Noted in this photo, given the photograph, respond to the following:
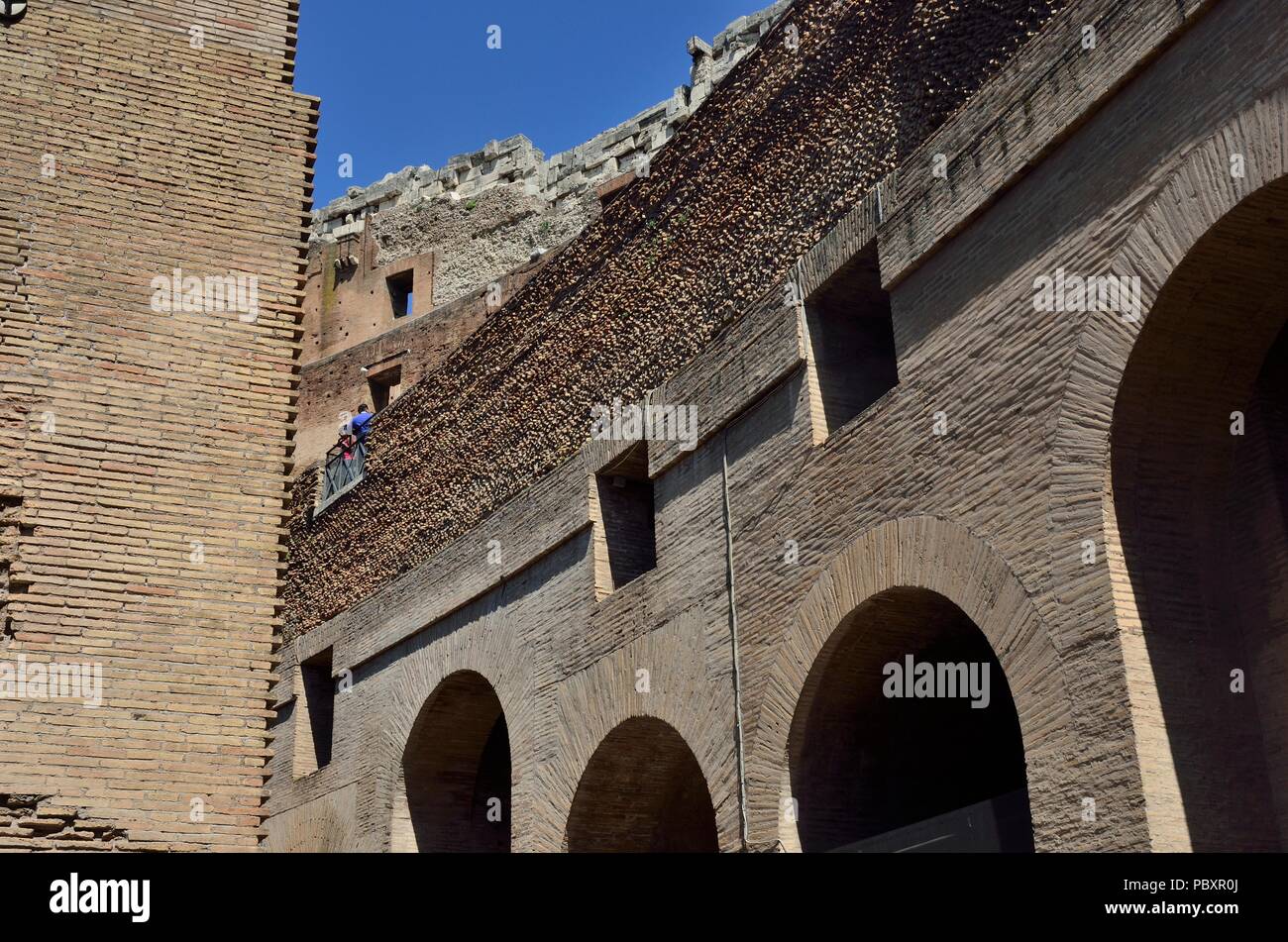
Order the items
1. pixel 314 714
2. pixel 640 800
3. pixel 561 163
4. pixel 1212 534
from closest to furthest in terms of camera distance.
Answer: pixel 1212 534, pixel 640 800, pixel 314 714, pixel 561 163

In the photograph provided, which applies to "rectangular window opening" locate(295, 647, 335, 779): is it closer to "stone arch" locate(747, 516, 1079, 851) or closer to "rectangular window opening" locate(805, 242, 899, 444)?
"stone arch" locate(747, 516, 1079, 851)

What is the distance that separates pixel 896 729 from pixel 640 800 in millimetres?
2562

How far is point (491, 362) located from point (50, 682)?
19.3ft

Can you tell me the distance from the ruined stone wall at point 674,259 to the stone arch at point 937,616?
82.4 inches

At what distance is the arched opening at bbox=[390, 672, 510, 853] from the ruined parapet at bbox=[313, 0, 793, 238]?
961 cm

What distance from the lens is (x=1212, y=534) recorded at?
20.4 ft

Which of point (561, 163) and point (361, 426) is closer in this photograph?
point (361, 426)

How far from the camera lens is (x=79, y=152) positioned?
7621 mm

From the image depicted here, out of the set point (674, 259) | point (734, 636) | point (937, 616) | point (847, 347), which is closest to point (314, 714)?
point (674, 259)

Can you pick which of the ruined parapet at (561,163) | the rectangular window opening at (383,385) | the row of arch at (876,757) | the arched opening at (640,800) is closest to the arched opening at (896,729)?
the row of arch at (876,757)

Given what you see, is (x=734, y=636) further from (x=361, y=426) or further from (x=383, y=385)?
(x=383, y=385)

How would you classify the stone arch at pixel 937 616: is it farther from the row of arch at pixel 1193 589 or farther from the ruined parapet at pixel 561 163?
the ruined parapet at pixel 561 163

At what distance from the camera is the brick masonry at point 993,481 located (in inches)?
227
